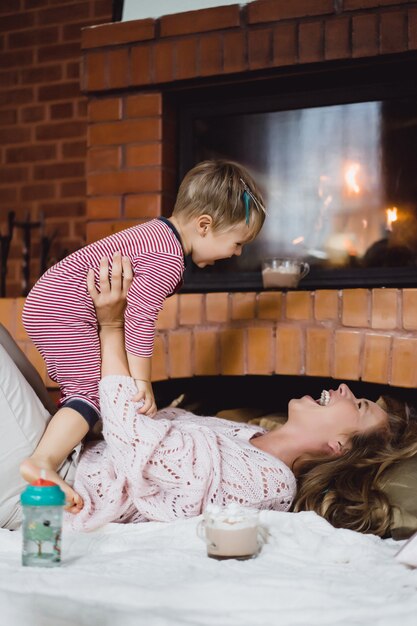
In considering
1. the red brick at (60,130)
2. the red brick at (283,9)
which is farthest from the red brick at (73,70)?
the red brick at (283,9)

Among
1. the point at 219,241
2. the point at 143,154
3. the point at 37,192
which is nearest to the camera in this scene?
the point at 219,241

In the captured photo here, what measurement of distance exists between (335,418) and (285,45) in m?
1.26

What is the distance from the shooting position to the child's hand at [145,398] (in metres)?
1.76

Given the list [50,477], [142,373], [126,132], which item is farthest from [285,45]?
[50,477]

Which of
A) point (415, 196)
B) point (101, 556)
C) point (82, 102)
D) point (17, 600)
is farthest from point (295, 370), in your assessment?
point (82, 102)

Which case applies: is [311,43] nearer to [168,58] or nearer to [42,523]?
[168,58]

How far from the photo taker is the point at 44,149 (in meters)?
3.62

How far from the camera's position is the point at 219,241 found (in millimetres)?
1954

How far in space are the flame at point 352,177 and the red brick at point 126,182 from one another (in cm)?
62

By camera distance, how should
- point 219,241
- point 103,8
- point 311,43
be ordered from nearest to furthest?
1. point 219,241
2. point 311,43
3. point 103,8

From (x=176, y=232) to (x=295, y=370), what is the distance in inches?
29.0

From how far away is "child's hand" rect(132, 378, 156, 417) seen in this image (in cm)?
176

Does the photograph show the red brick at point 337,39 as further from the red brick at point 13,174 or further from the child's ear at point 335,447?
the red brick at point 13,174

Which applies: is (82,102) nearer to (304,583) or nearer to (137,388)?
(137,388)
